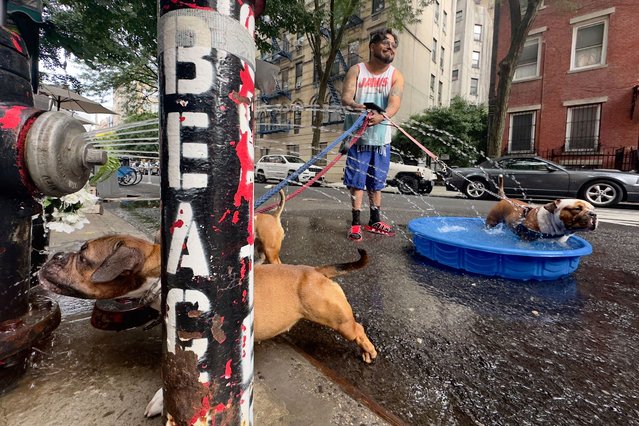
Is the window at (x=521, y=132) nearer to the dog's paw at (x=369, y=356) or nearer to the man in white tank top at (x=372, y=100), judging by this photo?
the man in white tank top at (x=372, y=100)

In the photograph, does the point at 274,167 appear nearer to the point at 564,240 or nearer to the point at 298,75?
the point at 298,75

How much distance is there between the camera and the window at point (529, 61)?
54.3ft

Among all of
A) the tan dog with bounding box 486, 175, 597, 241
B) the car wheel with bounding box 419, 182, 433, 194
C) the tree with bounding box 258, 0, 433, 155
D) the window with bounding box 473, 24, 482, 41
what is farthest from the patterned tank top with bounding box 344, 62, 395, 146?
the window with bounding box 473, 24, 482, 41

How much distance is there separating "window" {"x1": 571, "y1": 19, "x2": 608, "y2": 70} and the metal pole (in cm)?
1955

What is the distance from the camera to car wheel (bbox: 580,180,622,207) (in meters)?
9.55

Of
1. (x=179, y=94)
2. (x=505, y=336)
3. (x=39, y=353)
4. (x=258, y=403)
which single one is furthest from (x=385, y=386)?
(x=39, y=353)

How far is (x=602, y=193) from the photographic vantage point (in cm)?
967

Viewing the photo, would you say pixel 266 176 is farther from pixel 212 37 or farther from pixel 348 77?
pixel 212 37

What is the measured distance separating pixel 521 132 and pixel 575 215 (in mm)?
16426

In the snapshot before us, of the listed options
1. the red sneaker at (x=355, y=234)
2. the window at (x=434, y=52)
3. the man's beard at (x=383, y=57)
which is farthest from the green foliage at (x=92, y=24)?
the window at (x=434, y=52)

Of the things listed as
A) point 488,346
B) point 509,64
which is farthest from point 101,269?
point 509,64

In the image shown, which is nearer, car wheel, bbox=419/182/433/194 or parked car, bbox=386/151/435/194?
parked car, bbox=386/151/435/194

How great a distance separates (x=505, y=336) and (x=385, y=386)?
858 mm

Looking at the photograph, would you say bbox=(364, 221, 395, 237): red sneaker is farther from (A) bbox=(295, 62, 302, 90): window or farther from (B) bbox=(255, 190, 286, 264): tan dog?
(A) bbox=(295, 62, 302, 90): window
